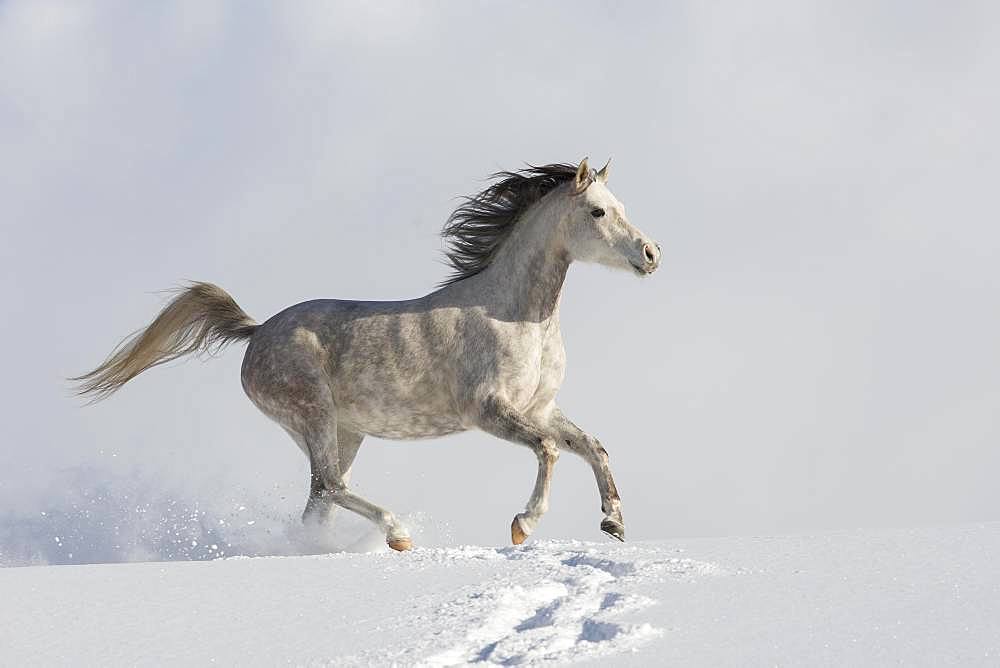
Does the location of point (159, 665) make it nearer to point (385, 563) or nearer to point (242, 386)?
point (385, 563)

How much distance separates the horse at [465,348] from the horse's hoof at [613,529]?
17 centimetres

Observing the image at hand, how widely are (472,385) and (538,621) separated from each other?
2.84 metres

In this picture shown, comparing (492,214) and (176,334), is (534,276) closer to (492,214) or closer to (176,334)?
(492,214)

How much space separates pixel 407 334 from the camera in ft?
22.7

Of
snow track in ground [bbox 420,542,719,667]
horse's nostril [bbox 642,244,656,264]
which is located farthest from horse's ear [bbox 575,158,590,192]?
snow track in ground [bbox 420,542,719,667]

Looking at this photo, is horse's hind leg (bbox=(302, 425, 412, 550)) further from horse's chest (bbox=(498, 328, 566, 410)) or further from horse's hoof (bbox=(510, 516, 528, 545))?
horse's chest (bbox=(498, 328, 566, 410))

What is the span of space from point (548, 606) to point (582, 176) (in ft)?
11.3

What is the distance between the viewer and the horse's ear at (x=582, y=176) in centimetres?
681

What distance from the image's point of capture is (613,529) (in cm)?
614

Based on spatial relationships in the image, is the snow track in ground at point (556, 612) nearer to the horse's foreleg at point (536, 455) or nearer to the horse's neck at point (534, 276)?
the horse's foreleg at point (536, 455)

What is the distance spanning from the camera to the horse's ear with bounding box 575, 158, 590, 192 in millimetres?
6812

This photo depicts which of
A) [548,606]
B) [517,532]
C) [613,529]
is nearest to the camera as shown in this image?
[548,606]

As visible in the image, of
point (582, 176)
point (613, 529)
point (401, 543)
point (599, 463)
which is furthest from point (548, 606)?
point (582, 176)

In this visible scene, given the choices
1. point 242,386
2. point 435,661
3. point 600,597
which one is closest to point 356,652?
point 435,661
